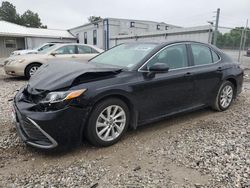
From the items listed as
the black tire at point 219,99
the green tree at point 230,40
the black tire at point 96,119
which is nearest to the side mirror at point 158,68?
the black tire at point 96,119

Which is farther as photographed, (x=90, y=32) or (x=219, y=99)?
(x=90, y=32)

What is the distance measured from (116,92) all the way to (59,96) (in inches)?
29.7

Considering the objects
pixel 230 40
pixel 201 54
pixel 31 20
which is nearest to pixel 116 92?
pixel 201 54

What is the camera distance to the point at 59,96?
252 cm

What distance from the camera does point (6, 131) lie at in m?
3.38

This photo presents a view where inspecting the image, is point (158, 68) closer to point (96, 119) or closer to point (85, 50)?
point (96, 119)

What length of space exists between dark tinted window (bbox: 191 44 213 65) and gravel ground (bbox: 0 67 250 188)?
4.10 feet

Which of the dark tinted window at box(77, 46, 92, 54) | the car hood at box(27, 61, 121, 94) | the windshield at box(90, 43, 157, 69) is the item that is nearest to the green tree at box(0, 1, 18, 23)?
the dark tinted window at box(77, 46, 92, 54)

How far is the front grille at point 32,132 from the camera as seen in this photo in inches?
98.0

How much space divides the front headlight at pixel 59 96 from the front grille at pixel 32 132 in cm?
32

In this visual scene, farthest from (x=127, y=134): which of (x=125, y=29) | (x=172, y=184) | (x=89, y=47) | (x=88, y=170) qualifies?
(x=125, y=29)

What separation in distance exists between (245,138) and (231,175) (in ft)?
3.85

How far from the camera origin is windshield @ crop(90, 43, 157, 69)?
334 cm

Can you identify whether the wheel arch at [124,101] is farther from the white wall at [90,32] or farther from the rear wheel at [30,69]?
the white wall at [90,32]
